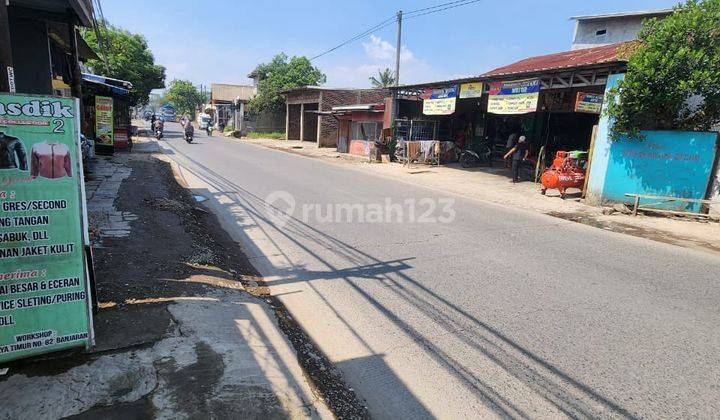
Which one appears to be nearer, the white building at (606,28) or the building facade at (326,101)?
the white building at (606,28)

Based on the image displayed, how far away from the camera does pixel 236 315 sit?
4.13 meters

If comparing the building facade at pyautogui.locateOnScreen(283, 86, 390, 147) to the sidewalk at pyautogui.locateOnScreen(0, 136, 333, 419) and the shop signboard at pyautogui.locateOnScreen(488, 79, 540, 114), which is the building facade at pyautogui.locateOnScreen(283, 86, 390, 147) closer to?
the shop signboard at pyautogui.locateOnScreen(488, 79, 540, 114)

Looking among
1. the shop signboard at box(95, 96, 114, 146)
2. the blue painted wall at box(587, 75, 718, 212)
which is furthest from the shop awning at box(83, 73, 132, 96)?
the blue painted wall at box(587, 75, 718, 212)

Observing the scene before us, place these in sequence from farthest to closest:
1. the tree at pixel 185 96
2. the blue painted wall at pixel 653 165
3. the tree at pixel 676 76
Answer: the tree at pixel 185 96 < the blue painted wall at pixel 653 165 < the tree at pixel 676 76

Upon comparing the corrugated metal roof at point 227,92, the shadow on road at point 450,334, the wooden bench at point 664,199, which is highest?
the corrugated metal roof at point 227,92

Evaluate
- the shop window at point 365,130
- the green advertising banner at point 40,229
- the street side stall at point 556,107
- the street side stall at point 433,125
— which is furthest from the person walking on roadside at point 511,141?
the green advertising banner at point 40,229

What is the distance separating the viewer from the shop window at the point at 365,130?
84.2 ft

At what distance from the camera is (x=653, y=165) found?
1110 centimetres

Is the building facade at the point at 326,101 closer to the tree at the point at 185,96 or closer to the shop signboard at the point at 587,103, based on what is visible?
the shop signboard at the point at 587,103

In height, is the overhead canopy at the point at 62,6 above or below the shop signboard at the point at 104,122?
above

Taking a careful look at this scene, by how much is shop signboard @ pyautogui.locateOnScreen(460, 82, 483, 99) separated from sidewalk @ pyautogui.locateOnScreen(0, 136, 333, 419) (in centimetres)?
1426

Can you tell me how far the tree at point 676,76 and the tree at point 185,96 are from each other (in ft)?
298

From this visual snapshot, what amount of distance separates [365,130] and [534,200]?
50.5 feet

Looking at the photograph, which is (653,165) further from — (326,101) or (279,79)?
(279,79)
